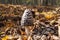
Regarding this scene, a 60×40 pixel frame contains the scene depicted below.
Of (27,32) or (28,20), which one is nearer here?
(27,32)

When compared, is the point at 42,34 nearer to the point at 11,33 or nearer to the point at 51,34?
the point at 51,34

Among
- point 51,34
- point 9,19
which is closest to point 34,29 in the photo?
point 51,34

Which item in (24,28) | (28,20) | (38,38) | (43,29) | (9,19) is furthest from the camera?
(9,19)

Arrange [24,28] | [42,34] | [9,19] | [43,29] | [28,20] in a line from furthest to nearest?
1. [9,19]
2. [28,20]
3. [24,28]
4. [43,29]
5. [42,34]

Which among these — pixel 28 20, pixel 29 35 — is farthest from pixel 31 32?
pixel 28 20

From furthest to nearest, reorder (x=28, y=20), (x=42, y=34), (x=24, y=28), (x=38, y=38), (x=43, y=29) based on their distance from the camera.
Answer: (x=28, y=20)
(x=24, y=28)
(x=43, y=29)
(x=42, y=34)
(x=38, y=38)

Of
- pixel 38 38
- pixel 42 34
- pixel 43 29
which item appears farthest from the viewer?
pixel 43 29

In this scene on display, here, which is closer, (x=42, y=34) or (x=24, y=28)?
(x=42, y=34)

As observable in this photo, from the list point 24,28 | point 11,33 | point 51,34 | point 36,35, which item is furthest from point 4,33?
point 51,34

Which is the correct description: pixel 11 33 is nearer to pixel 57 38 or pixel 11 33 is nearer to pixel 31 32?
pixel 31 32
